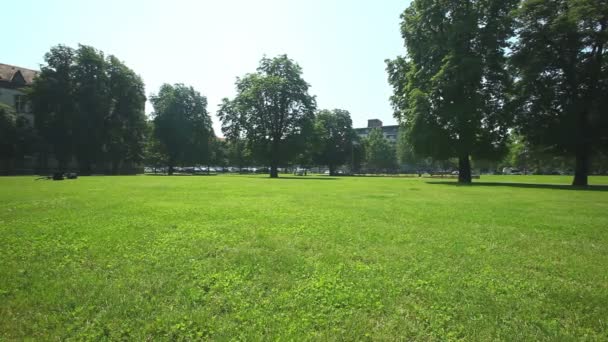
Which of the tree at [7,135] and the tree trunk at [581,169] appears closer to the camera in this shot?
the tree trunk at [581,169]

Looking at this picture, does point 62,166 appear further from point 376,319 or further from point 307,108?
point 376,319

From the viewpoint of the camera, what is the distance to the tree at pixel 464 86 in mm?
39750

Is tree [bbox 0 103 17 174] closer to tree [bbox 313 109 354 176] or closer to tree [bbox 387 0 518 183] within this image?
tree [bbox 313 109 354 176]

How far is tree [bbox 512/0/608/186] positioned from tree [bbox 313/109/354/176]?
61380mm

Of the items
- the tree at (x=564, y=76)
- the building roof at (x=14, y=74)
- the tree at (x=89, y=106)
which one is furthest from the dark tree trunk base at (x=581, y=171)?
the building roof at (x=14, y=74)

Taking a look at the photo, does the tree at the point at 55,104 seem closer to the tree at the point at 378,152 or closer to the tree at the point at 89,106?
the tree at the point at 89,106

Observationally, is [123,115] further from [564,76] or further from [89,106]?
[564,76]

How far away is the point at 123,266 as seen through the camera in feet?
22.4

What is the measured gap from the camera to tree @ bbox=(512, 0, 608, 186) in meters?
33.5

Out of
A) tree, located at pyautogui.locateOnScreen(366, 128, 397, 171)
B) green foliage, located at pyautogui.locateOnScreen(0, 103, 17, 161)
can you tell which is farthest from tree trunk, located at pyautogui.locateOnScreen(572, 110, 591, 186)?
tree, located at pyautogui.locateOnScreen(366, 128, 397, 171)

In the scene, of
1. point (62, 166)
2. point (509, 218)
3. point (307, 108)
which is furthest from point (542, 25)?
point (62, 166)

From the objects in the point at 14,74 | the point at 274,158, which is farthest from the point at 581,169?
the point at 14,74

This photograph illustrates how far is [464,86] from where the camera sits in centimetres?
4094

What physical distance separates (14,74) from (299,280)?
4121 inches
